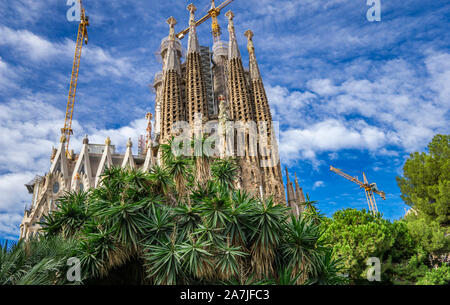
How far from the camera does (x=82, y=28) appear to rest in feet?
161

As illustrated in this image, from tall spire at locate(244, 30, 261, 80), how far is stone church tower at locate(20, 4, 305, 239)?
0.37ft

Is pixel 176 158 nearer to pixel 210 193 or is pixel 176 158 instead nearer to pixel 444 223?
pixel 210 193

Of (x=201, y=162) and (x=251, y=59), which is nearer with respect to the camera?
(x=201, y=162)

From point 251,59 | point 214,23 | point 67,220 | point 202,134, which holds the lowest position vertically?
point 67,220

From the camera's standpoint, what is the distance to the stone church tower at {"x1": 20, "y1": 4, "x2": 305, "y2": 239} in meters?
29.4

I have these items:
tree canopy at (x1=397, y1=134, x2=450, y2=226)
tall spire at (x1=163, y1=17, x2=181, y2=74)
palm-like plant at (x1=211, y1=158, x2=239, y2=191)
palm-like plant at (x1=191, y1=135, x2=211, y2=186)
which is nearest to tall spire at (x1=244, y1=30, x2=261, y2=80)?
tall spire at (x1=163, y1=17, x2=181, y2=74)

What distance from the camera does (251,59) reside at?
37.6 metres

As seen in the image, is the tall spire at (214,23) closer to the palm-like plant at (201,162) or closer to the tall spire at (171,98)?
the tall spire at (171,98)

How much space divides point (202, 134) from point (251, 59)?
13.9m

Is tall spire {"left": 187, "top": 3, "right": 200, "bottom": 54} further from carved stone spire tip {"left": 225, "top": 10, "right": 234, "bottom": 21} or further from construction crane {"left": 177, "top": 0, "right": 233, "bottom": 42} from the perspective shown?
construction crane {"left": 177, "top": 0, "right": 233, "bottom": 42}

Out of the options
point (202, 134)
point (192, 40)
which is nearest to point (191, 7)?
point (192, 40)

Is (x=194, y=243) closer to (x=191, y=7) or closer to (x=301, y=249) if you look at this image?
(x=301, y=249)
